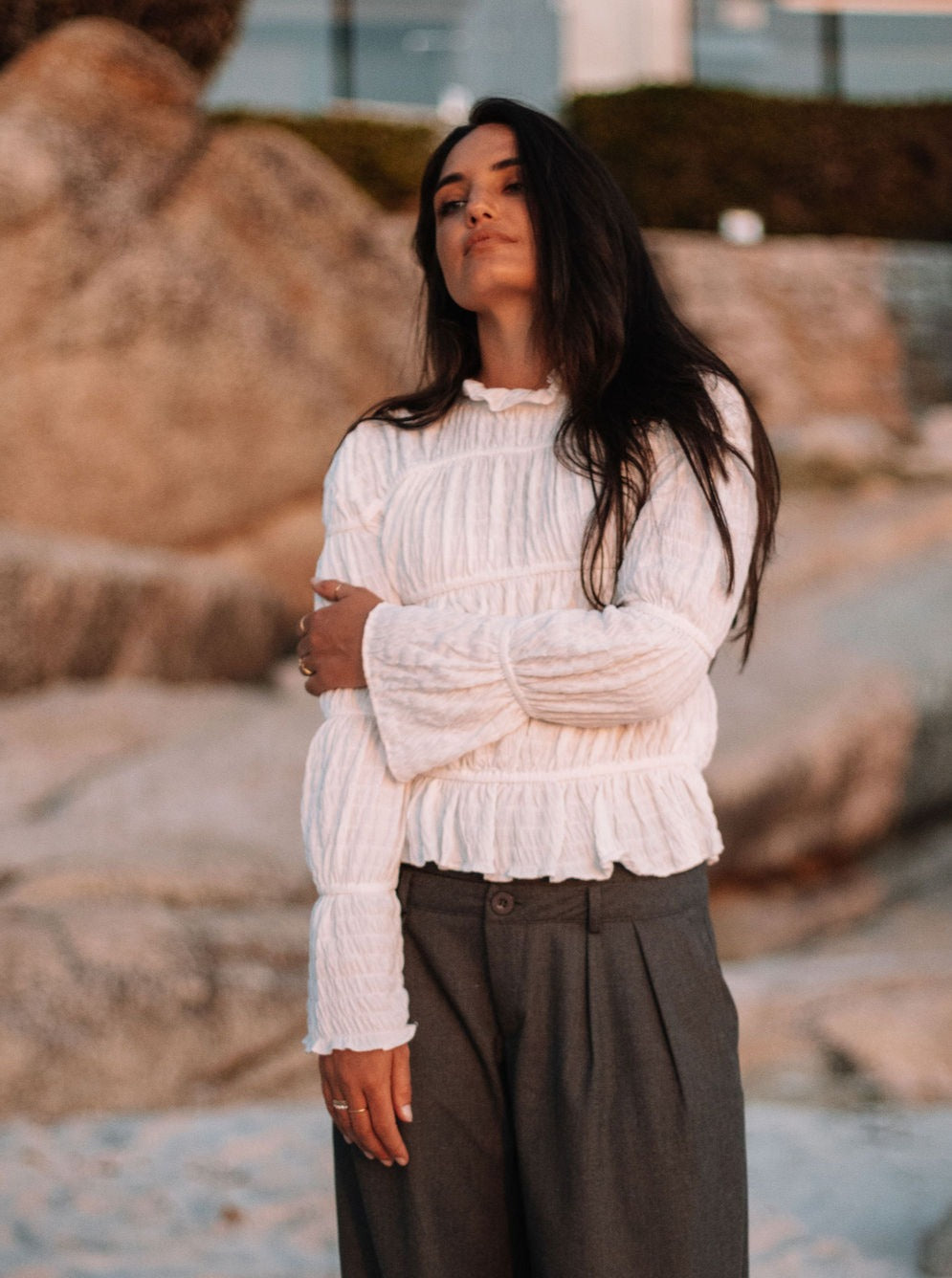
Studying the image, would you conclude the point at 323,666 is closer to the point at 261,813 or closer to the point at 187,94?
the point at 261,813

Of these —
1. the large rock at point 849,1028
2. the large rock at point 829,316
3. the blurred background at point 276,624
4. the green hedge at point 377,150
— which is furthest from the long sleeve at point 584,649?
the green hedge at point 377,150

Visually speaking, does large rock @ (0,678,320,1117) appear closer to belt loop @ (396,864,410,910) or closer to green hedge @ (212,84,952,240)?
belt loop @ (396,864,410,910)

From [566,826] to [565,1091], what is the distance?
12.6 inches

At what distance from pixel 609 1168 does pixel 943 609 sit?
16.1 feet

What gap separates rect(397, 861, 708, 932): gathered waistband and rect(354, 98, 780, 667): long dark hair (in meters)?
0.36

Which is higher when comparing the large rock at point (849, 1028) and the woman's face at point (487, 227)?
the woman's face at point (487, 227)

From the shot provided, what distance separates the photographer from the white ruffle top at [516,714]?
1.74 m

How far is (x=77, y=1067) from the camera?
3.94m

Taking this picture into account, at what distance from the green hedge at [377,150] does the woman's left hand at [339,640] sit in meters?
8.18

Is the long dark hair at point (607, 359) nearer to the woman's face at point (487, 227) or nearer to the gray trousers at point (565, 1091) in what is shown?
the woman's face at point (487, 227)

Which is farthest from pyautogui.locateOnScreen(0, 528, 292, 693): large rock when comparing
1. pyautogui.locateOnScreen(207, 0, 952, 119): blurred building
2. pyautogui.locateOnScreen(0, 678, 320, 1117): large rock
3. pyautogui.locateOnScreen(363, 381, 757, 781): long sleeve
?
pyautogui.locateOnScreen(207, 0, 952, 119): blurred building

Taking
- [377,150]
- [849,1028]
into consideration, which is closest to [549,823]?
[849,1028]

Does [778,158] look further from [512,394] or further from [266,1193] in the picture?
[512,394]

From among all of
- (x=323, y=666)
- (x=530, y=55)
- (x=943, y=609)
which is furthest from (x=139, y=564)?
(x=530, y=55)
